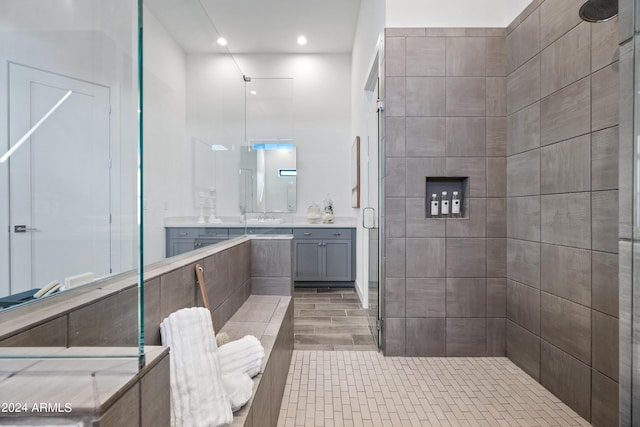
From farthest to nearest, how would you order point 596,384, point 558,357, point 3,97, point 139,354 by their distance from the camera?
point 558,357
point 596,384
point 3,97
point 139,354

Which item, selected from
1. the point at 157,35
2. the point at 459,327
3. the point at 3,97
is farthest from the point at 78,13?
the point at 459,327

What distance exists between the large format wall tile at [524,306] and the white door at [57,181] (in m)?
2.21

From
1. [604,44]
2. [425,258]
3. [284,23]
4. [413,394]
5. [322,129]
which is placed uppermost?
[284,23]

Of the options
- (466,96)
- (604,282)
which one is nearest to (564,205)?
(604,282)

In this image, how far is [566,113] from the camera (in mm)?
1657

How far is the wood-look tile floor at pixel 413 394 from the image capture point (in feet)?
5.02

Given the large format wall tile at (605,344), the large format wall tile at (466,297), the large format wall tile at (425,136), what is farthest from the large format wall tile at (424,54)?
the large format wall tile at (605,344)

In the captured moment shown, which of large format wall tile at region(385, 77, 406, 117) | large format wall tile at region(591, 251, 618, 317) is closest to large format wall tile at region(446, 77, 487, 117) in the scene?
large format wall tile at region(385, 77, 406, 117)

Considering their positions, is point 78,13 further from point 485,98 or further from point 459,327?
point 459,327

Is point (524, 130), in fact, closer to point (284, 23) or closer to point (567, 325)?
point (567, 325)

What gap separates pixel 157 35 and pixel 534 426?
2.47 metres

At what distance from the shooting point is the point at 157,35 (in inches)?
51.9

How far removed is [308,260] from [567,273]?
2.85 meters

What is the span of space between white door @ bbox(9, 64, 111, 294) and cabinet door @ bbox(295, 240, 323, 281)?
3027 millimetres
